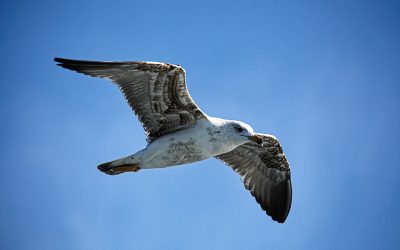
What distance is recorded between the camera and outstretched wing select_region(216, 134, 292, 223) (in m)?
11.0

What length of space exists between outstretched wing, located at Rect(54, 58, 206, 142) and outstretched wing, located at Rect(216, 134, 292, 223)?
225cm

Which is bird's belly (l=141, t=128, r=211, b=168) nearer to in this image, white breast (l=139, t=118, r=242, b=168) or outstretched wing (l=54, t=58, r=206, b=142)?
white breast (l=139, t=118, r=242, b=168)

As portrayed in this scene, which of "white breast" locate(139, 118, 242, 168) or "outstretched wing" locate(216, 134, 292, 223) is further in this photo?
"outstretched wing" locate(216, 134, 292, 223)

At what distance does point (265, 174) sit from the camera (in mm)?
11234

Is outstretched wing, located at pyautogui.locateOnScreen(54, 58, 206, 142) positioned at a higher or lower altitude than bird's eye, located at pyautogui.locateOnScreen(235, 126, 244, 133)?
higher

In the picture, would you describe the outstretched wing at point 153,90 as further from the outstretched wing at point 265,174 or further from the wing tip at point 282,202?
the wing tip at point 282,202

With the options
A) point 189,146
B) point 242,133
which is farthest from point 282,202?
point 189,146

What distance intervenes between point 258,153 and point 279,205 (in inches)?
50.1

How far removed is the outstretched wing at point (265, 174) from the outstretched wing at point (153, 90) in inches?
88.5

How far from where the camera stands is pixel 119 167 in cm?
911

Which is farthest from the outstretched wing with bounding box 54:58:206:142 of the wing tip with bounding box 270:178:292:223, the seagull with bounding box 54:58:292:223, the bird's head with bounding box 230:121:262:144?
the wing tip with bounding box 270:178:292:223

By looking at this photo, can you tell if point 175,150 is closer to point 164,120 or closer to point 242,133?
point 164,120

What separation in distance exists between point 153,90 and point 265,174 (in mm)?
3797

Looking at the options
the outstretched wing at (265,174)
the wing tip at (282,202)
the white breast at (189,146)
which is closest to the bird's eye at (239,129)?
the white breast at (189,146)
